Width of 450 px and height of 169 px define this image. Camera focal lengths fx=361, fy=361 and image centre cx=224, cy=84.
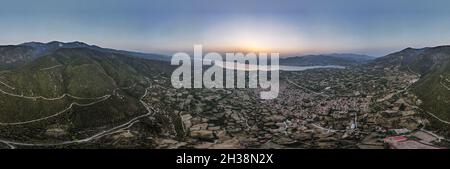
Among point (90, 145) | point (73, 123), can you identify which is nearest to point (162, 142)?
point (90, 145)

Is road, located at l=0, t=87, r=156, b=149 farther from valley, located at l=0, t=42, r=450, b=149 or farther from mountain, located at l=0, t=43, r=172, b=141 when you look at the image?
mountain, located at l=0, t=43, r=172, b=141

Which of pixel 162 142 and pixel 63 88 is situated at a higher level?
pixel 63 88

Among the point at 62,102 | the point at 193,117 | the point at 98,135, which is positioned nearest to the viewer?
the point at 98,135

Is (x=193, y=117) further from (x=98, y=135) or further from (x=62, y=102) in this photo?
(x=62, y=102)

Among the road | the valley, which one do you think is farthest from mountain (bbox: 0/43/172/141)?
the road

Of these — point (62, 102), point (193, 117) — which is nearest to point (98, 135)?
point (62, 102)

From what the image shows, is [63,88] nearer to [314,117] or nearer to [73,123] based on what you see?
[73,123]

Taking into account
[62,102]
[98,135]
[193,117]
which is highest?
[62,102]

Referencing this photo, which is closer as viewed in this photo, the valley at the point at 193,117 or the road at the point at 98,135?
the road at the point at 98,135

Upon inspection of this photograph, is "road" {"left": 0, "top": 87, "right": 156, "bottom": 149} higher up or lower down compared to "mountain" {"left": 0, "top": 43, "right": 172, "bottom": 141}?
lower down

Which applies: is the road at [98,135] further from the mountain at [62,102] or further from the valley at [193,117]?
the mountain at [62,102]

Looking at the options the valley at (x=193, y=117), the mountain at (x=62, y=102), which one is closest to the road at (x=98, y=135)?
the valley at (x=193, y=117)
